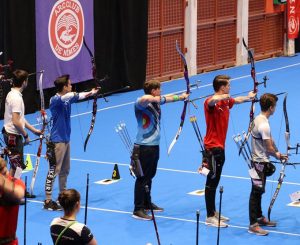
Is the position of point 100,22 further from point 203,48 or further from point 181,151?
point 181,151

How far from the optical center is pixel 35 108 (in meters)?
16.5

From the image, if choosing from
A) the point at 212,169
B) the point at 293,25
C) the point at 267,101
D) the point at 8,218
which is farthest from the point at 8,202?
the point at 293,25

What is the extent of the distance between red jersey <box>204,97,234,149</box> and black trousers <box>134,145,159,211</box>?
2.12 feet

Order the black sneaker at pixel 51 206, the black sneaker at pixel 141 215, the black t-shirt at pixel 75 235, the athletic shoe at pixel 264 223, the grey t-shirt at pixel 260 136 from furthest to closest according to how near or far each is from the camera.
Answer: the black sneaker at pixel 51 206 < the black sneaker at pixel 141 215 < the athletic shoe at pixel 264 223 < the grey t-shirt at pixel 260 136 < the black t-shirt at pixel 75 235

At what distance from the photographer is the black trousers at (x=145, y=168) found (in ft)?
32.4

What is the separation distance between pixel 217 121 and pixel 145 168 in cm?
102

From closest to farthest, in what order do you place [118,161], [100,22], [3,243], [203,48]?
[3,243] → [118,161] → [100,22] → [203,48]

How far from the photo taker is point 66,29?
55.9 feet

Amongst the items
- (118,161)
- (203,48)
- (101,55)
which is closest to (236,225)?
(118,161)

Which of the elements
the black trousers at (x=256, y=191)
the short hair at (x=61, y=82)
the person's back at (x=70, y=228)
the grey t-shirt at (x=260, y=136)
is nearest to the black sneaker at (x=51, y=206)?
the short hair at (x=61, y=82)

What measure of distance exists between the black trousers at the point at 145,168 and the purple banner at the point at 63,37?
6852 mm

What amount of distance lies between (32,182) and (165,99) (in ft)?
7.10

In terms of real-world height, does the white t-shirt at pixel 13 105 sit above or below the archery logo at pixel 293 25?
below

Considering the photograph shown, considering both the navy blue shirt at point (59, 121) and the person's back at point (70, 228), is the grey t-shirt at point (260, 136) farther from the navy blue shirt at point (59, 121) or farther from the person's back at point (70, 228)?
the person's back at point (70, 228)
